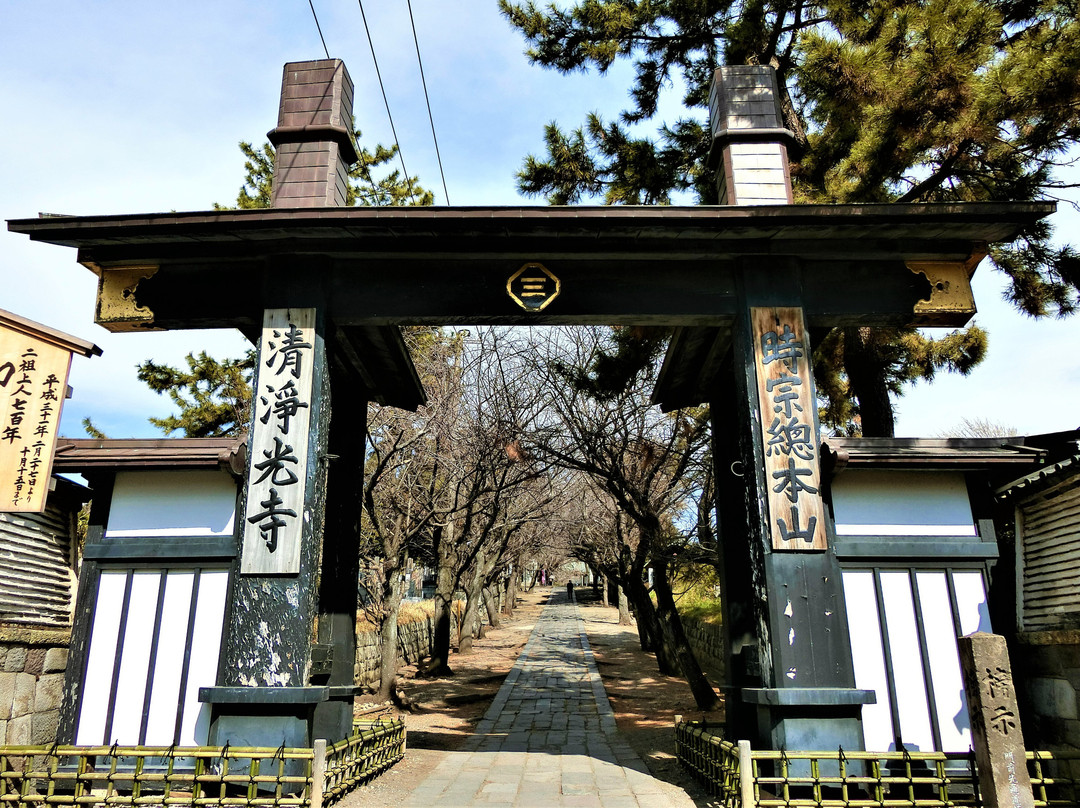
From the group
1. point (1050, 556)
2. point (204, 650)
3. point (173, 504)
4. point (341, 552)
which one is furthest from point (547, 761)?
point (1050, 556)

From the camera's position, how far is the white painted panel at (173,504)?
23.5 feet

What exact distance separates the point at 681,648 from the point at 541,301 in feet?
30.7

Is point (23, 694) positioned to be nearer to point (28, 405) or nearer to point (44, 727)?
point (44, 727)

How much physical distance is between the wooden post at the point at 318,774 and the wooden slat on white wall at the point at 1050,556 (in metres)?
6.31

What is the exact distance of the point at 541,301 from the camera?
7438 millimetres

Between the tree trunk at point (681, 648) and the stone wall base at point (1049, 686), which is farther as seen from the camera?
the tree trunk at point (681, 648)

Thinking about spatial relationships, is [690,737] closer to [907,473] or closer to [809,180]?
[907,473]

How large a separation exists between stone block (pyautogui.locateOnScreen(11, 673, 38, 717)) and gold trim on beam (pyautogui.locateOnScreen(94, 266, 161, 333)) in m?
3.46

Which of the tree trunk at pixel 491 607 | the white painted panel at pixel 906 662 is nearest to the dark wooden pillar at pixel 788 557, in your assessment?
the white painted panel at pixel 906 662

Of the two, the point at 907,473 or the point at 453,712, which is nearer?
the point at 907,473

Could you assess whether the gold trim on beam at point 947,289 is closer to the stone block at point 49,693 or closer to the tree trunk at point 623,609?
the stone block at point 49,693

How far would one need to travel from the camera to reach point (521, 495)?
2211 centimetres

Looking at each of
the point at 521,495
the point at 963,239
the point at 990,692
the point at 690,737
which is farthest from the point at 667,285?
the point at 521,495

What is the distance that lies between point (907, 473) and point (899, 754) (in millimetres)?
2614
